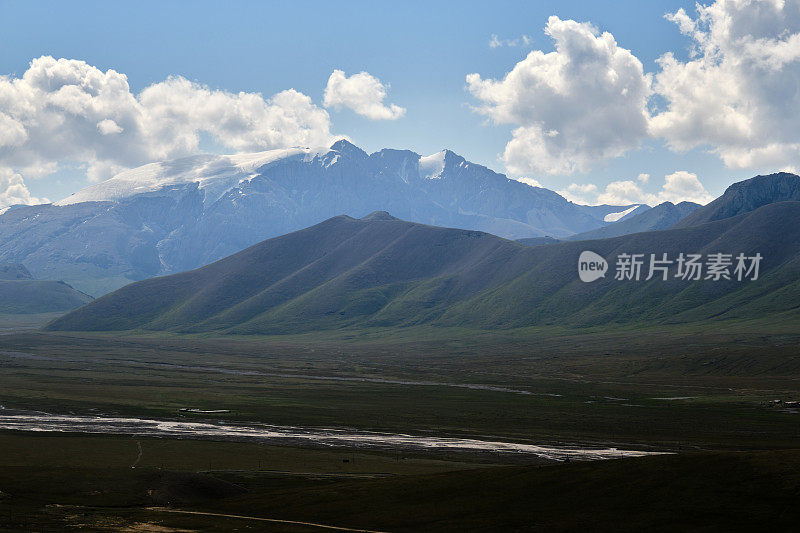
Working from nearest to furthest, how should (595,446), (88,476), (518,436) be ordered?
(88,476)
(595,446)
(518,436)

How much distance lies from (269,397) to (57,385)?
58.6 m

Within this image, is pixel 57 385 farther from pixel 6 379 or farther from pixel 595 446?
pixel 595 446

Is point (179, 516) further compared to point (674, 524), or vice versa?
point (179, 516)

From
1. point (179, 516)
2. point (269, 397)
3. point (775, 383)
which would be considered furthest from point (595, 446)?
point (775, 383)

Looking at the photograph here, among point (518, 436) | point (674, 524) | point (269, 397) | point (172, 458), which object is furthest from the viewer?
point (269, 397)

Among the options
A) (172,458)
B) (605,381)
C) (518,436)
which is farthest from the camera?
(605,381)

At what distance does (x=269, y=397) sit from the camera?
16312 cm

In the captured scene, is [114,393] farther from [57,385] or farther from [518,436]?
[518,436]

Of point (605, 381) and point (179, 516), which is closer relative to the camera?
point (179, 516)

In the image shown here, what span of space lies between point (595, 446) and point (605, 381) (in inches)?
3948

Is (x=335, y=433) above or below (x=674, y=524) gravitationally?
below

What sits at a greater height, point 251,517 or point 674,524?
point 674,524

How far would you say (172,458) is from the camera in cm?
9150

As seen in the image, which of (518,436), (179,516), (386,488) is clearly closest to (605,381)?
(518,436)
